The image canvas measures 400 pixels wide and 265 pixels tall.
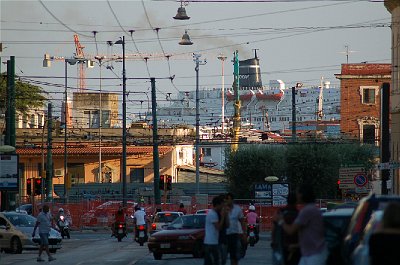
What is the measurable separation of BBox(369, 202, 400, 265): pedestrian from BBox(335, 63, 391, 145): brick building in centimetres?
9301

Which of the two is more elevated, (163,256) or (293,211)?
(293,211)

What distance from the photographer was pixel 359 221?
17922 mm

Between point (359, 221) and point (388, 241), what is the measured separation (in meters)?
4.75

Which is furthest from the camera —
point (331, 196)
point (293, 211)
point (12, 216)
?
point (331, 196)

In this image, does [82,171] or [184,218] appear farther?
[82,171]

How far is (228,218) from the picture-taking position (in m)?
25.7

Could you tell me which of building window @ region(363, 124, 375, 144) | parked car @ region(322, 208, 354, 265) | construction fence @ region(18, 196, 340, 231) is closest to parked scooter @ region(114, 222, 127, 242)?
construction fence @ region(18, 196, 340, 231)

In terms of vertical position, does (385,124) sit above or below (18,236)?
above

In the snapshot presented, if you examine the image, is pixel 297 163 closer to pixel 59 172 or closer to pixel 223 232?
pixel 59 172

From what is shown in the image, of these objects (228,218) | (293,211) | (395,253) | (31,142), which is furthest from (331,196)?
(395,253)

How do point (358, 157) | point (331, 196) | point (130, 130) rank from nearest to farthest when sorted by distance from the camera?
point (331, 196), point (358, 157), point (130, 130)

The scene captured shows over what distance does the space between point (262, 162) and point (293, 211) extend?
67120 millimetres

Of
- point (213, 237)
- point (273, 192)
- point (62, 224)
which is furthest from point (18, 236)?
point (273, 192)

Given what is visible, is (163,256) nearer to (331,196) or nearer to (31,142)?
(331,196)
